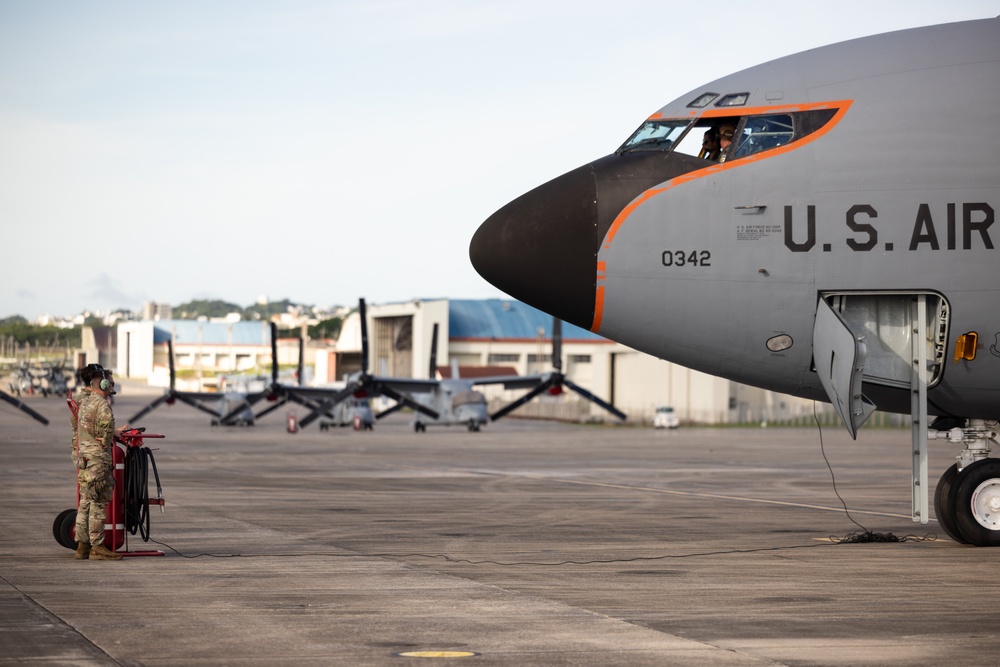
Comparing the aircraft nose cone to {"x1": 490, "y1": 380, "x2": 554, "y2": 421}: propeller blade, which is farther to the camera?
{"x1": 490, "y1": 380, "x2": 554, "y2": 421}: propeller blade

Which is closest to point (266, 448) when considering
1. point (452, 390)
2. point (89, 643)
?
point (452, 390)

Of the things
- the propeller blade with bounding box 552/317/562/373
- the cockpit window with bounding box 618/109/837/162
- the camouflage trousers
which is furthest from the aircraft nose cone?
the propeller blade with bounding box 552/317/562/373

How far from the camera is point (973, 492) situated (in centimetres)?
1434

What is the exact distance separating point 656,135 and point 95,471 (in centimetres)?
744

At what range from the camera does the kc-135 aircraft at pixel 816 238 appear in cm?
1340

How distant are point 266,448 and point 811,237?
38551 mm

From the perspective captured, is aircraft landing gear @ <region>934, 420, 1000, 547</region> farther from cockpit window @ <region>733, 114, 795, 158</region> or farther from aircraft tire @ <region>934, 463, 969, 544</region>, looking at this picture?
cockpit window @ <region>733, 114, 795, 158</region>

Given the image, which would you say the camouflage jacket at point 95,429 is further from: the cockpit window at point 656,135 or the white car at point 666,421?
the white car at point 666,421

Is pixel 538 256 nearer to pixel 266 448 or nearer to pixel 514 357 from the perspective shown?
pixel 266 448

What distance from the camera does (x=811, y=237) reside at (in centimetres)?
1352

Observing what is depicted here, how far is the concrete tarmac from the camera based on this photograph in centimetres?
862

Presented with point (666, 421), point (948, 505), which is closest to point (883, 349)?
point (948, 505)

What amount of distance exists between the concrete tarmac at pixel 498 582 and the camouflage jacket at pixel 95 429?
4.23 ft

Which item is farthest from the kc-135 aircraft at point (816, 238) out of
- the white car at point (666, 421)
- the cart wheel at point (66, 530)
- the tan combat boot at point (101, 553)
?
the white car at point (666, 421)
